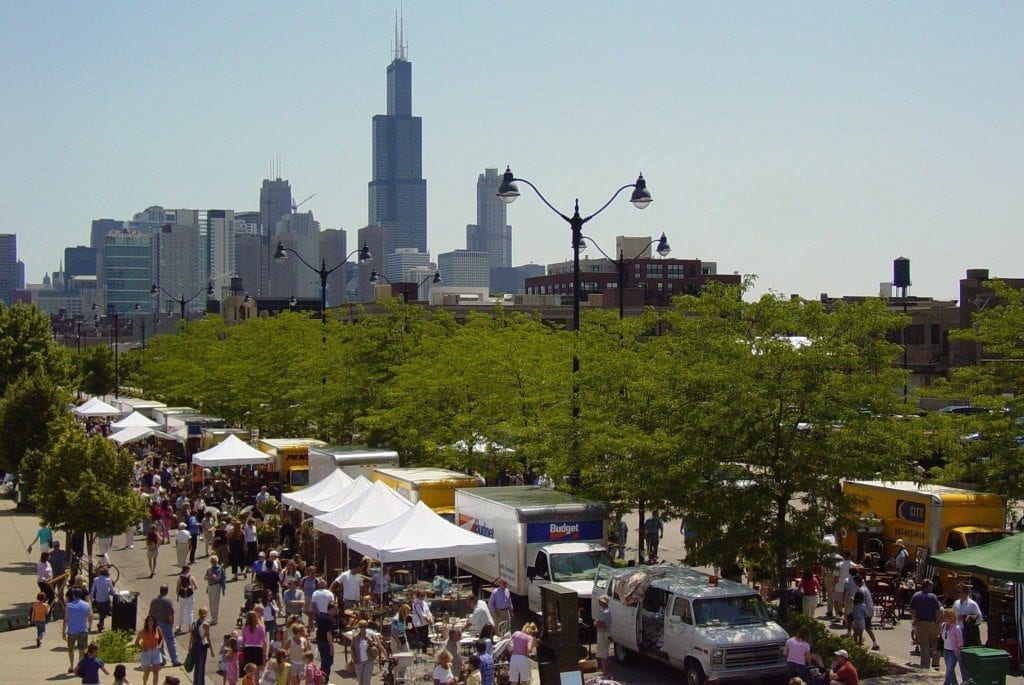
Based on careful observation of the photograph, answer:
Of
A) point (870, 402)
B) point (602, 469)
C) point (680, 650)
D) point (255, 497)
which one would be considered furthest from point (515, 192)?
point (255, 497)

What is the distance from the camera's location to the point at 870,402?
69.2 ft

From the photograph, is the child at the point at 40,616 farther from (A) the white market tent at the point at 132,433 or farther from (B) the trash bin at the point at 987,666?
(A) the white market tent at the point at 132,433

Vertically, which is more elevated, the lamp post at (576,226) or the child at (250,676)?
the lamp post at (576,226)

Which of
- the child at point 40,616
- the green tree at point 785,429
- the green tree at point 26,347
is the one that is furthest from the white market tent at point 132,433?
the green tree at point 785,429

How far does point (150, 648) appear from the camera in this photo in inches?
749

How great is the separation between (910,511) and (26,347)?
Result: 49147 millimetres

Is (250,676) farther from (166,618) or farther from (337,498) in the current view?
(337,498)

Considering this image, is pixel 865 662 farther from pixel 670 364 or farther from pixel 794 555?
pixel 670 364

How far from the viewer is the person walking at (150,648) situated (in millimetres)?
18953

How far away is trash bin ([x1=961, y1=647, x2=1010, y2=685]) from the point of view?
56.4ft

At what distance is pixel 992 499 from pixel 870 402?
7721mm

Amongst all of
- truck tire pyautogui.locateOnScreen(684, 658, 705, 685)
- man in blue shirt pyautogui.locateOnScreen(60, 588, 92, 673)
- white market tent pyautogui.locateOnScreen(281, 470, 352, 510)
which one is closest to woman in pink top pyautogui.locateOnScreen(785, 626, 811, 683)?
truck tire pyautogui.locateOnScreen(684, 658, 705, 685)

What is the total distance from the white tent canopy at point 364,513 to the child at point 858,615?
8.97 metres

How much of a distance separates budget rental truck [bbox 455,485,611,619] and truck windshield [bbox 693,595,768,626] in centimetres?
392
